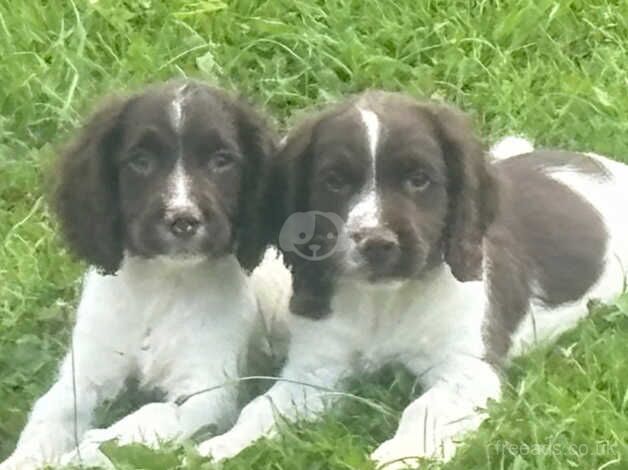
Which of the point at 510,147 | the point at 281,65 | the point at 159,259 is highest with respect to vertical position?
the point at 159,259

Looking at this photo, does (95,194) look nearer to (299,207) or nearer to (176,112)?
(176,112)

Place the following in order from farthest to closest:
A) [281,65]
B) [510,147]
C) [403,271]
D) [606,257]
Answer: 1. [281,65]
2. [510,147]
3. [606,257]
4. [403,271]

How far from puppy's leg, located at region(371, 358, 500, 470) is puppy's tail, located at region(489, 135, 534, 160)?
1.71 meters

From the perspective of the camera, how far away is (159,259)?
5945mm

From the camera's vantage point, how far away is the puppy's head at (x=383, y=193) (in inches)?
223

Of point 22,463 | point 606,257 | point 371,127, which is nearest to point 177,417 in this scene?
point 22,463

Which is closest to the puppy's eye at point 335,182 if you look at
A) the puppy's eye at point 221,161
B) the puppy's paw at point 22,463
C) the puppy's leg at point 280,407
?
the puppy's eye at point 221,161

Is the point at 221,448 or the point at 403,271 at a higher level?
the point at 403,271

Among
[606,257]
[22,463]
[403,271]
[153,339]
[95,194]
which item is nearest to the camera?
[403,271]

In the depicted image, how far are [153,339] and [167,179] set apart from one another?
64cm

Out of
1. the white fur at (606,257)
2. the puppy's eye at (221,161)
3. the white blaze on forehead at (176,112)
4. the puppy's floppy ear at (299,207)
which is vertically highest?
the white blaze on forehead at (176,112)

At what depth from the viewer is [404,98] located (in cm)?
614

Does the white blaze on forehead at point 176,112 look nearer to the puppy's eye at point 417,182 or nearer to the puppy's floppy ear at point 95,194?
the puppy's floppy ear at point 95,194

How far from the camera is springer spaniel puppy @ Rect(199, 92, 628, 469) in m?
5.70
